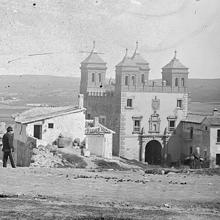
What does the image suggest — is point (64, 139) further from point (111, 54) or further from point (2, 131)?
point (111, 54)

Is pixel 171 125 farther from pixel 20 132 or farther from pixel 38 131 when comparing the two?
pixel 20 132

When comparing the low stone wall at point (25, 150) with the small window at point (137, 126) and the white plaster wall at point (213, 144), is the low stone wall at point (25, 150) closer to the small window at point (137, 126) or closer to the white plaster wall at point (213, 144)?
the white plaster wall at point (213, 144)

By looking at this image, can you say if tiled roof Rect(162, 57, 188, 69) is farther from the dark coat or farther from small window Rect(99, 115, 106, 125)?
the dark coat

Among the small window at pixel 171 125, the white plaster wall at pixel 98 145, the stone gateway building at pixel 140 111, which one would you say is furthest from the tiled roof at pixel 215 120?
the white plaster wall at pixel 98 145

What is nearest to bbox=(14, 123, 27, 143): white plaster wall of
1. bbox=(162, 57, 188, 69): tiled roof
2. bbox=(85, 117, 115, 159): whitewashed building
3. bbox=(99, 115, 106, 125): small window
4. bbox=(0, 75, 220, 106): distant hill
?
bbox=(85, 117, 115, 159): whitewashed building

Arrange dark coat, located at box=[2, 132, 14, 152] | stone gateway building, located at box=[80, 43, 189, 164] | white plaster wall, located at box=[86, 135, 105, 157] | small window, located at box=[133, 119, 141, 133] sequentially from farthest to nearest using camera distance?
small window, located at box=[133, 119, 141, 133] → stone gateway building, located at box=[80, 43, 189, 164] → white plaster wall, located at box=[86, 135, 105, 157] → dark coat, located at box=[2, 132, 14, 152]

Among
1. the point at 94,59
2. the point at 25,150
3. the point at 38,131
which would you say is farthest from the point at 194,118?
the point at 25,150
